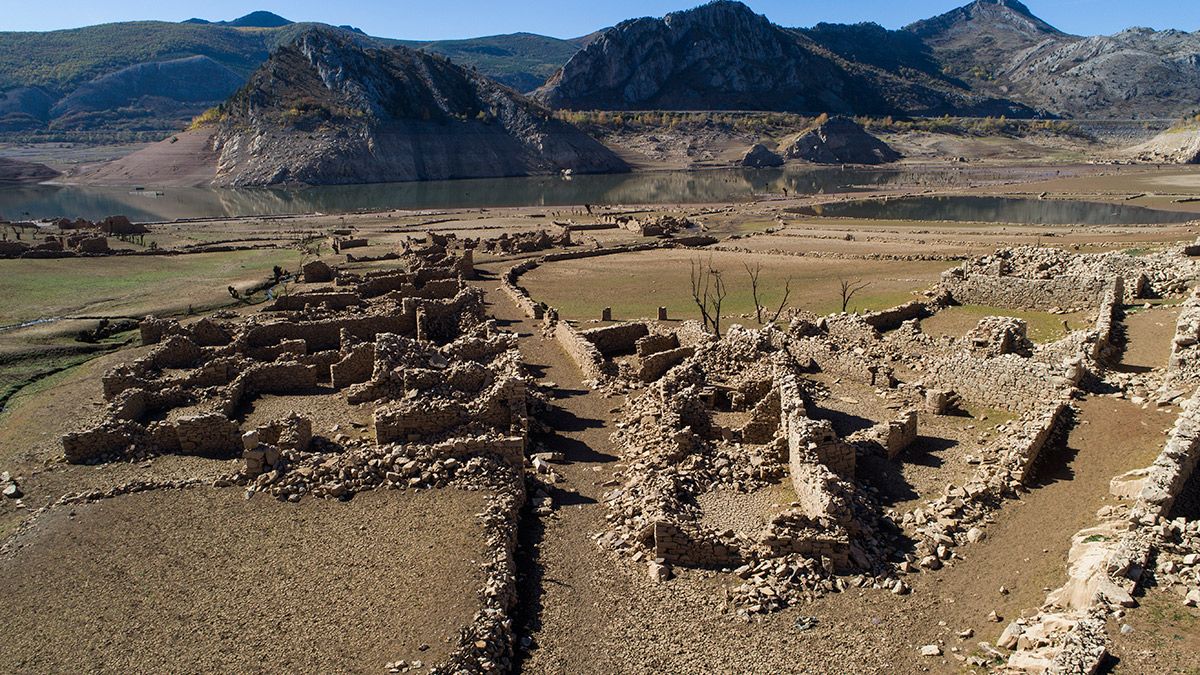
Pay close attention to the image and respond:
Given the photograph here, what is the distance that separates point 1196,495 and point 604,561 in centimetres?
1122

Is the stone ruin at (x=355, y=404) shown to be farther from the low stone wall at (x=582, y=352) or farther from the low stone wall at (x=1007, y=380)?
the low stone wall at (x=1007, y=380)

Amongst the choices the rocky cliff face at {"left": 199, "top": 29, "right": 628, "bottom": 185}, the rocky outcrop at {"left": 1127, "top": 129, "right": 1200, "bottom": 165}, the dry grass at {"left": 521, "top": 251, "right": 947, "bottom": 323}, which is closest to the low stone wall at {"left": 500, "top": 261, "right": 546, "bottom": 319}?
the dry grass at {"left": 521, "top": 251, "right": 947, "bottom": 323}

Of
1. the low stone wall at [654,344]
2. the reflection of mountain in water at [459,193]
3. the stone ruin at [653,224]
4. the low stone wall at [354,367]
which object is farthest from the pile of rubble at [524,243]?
the reflection of mountain in water at [459,193]

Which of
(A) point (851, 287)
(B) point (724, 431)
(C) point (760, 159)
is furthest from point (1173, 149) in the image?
(B) point (724, 431)

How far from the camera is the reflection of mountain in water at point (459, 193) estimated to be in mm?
110438

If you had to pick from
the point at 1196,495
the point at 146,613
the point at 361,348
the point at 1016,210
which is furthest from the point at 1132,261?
the point at 1016,210

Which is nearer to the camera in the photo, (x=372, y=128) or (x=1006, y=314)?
(x=1006, y=314)

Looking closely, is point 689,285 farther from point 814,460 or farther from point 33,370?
point 33,370

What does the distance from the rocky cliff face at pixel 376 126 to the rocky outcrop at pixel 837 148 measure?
140ft

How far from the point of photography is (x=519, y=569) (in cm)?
1502

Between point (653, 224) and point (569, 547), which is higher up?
point (653, 224)

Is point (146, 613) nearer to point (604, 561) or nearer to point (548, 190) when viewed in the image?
point (604, 561)

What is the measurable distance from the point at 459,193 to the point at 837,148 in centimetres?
9476

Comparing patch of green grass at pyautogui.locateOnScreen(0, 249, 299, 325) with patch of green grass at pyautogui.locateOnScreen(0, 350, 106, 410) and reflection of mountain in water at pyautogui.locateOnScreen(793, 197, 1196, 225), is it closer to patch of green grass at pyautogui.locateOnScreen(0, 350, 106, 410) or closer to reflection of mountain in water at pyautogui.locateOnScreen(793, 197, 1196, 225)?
patch of green grass at pyautogui.locateOnScreen(0, 350, 106, 410)
